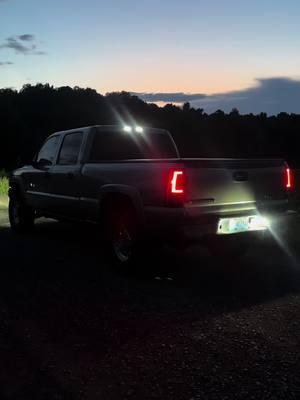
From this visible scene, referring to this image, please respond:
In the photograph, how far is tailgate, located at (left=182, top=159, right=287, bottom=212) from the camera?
215 inches

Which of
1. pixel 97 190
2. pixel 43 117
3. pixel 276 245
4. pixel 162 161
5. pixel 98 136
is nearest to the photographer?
pixel 162 161

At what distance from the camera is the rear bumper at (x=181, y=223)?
5.45 meters

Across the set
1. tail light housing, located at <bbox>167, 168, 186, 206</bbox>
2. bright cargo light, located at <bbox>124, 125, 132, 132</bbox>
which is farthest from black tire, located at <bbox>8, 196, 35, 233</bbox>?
tail light housing, located at <bbox>167, 168, 186, 206</bbox>

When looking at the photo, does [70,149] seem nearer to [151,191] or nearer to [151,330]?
[151,191]

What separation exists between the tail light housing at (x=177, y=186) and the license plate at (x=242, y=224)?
0.62 metres

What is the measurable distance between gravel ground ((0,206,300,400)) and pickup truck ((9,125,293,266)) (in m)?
0.58

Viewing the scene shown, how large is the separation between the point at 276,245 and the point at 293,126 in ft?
280

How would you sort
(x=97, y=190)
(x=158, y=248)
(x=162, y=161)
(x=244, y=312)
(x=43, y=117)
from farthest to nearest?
(x=43, y=117) < (x=97, y=190) < (x=158, y=248) < (x=162, y=161) < (x=244, y=312)

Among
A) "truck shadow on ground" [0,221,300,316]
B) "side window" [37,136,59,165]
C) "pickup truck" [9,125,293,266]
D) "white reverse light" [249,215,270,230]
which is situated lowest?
"truck shadow on ground" [0,221,300,316]

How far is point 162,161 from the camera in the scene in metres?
5.62

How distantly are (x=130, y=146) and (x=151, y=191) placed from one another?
7.66 feet

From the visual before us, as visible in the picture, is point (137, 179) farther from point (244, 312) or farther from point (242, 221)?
point (244, 312)

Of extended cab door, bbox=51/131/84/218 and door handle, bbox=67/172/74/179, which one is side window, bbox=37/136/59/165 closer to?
extended cab door, bbox=51/131/84/218

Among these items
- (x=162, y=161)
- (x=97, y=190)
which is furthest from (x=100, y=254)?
(x=162, y=161)
